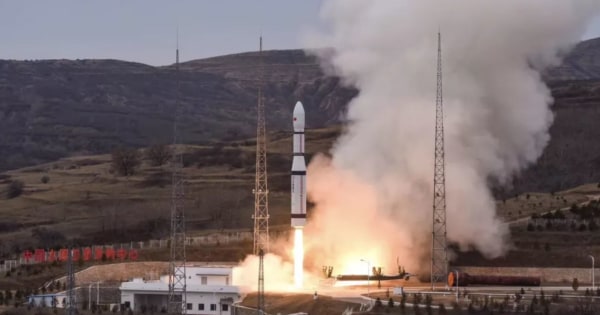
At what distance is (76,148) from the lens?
571 feet

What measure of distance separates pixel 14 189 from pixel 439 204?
59210mm

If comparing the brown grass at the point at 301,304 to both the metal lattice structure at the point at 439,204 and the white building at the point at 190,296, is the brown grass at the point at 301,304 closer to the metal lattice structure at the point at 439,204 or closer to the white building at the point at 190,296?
the white building at the point at 190,296

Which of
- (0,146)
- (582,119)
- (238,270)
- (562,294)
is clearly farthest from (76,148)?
(562,294)

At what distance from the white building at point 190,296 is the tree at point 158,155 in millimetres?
60170

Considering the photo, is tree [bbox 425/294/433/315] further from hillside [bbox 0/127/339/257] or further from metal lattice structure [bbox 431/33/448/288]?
hillside [bbox 0/127/339/257]

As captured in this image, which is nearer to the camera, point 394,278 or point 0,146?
point 394,278

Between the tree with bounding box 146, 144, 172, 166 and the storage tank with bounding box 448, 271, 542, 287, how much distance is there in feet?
215

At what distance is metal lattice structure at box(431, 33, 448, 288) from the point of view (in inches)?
2377

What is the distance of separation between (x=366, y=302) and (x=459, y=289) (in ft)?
20.6

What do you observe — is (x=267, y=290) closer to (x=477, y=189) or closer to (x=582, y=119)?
(x=477, y=189)

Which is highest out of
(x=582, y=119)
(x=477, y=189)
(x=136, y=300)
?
(x=582, y=119)

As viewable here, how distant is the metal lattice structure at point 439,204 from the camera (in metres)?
60.4

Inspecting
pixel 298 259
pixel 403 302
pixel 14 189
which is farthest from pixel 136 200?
pixel 403 302

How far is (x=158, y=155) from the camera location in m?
124
